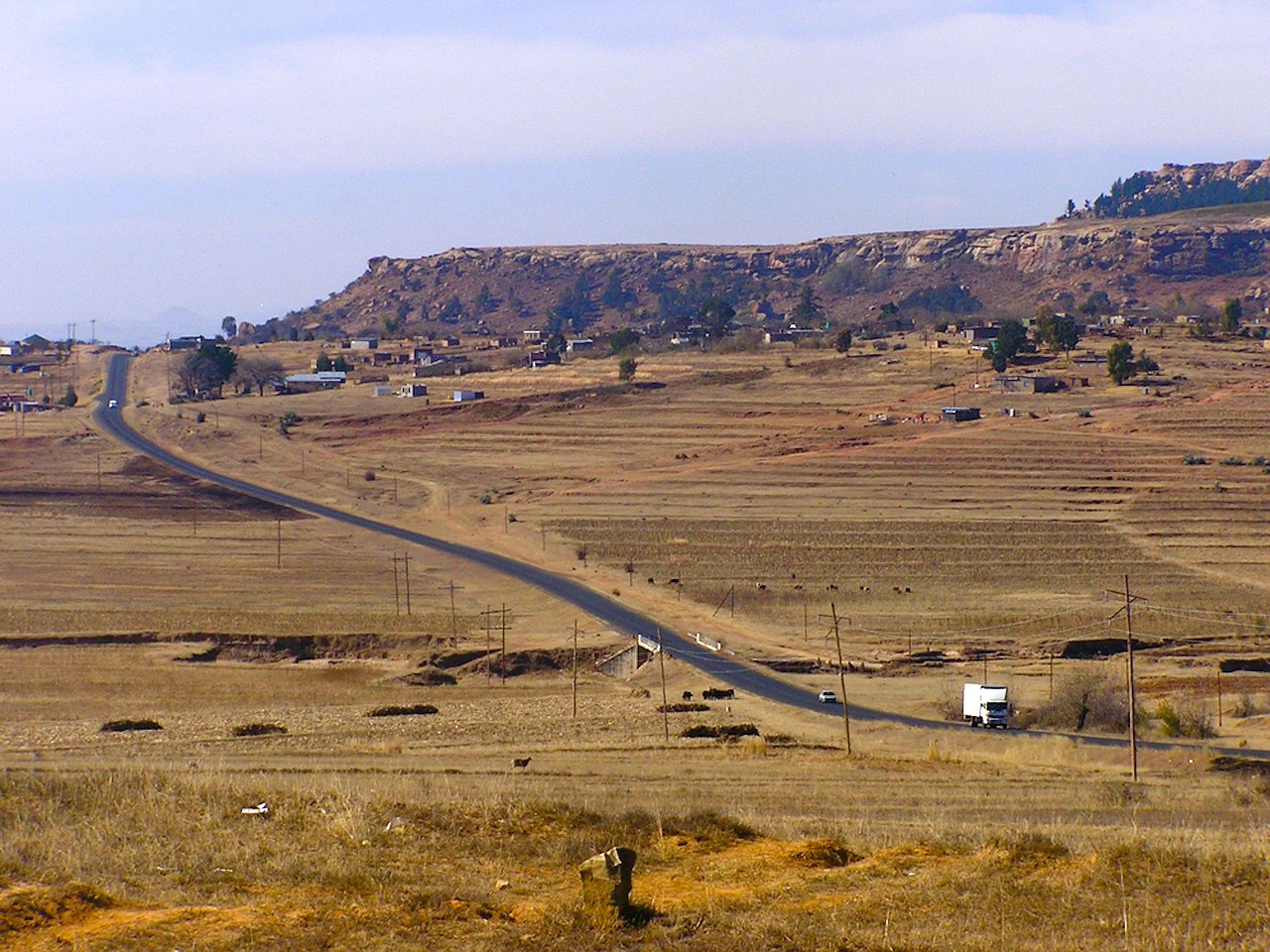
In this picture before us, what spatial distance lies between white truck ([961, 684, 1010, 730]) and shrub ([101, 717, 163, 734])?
57.3ft

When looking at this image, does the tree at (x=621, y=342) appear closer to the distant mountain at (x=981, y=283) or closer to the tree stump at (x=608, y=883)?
the distant mountain at (x=981, y=283)

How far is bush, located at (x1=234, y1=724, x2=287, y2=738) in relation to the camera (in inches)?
1105

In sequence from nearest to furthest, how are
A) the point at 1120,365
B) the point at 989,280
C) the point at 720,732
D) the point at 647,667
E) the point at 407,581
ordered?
1. the point at 720,732
2. the point at 647,667
3. the point at 407,581
4. the point at 1120,365
5. the point at 989,280

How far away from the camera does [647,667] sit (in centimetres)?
3959

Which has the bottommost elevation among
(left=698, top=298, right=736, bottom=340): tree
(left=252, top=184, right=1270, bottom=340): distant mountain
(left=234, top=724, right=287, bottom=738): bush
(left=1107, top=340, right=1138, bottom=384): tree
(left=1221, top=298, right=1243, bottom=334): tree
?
(left=234, top=724, right=287, bottom=738): bush

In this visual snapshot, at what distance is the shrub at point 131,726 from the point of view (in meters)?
29.5

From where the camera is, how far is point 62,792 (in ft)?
50.8

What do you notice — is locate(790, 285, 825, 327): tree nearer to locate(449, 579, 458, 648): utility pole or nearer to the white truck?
locate(449, 579, 458, 648): utility pole

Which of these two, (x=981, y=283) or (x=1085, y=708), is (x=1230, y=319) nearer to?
(x=981, y=283)

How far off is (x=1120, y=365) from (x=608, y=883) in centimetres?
8051

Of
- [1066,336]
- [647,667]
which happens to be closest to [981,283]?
[1066,336]

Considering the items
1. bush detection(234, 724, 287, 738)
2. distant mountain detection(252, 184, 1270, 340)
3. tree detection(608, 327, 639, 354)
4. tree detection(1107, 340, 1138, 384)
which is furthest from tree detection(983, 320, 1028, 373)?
bush detection(234, 724, 287, 738)

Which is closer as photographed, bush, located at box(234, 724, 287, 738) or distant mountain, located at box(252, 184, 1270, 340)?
bush, located at box(234, 724, 287, 738)

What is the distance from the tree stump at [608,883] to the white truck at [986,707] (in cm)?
2245
